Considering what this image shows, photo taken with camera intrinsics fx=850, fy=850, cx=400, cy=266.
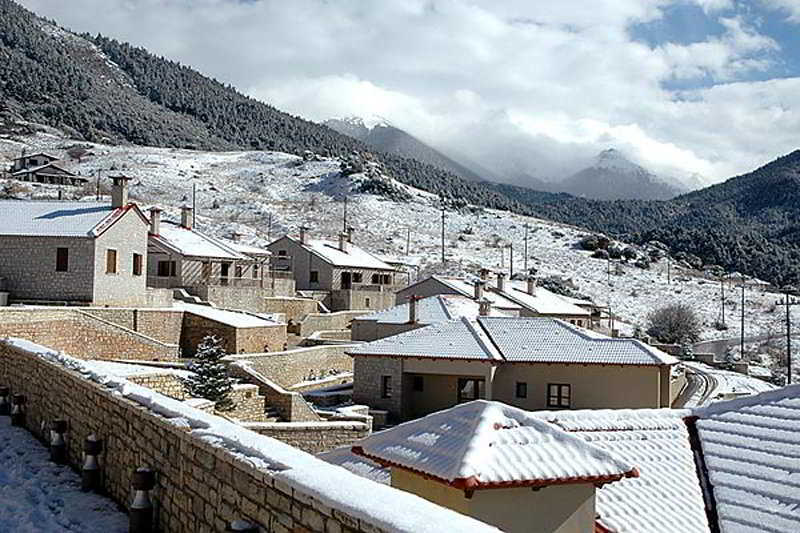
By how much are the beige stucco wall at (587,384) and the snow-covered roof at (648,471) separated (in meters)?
15.7

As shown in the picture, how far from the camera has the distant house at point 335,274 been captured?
53.6 m

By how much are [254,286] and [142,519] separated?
3593 cm

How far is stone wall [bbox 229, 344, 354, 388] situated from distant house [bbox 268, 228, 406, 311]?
58.6ft

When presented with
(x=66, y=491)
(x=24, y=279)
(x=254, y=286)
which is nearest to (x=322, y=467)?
(x=66, y=491)

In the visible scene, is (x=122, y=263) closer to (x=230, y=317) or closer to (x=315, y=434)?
(x=230, y=317)

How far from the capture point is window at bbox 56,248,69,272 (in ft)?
96.3

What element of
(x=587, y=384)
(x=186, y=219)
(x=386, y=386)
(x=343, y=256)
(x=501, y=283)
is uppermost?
(x=186, y=219)

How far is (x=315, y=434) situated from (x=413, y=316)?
49.4 feet

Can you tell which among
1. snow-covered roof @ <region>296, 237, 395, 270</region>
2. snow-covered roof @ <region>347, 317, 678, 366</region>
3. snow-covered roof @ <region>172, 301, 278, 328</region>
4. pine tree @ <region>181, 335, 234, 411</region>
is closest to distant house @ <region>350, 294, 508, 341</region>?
snow-covered roof @ <region>347, 317, 678, 366</region>

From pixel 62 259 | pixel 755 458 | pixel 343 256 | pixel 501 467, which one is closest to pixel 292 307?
pixel 343 256

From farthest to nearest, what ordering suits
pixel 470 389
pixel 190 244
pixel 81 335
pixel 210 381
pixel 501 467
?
pixel 190 244
pixel 470 389
pixel 81 335
pixel 210 381
pixel 501 467

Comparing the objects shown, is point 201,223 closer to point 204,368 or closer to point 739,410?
point 204,368

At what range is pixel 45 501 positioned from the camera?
9156mm

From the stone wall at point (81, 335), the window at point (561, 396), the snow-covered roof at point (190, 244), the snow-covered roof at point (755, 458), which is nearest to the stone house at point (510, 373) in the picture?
the window at point (561, 396)
